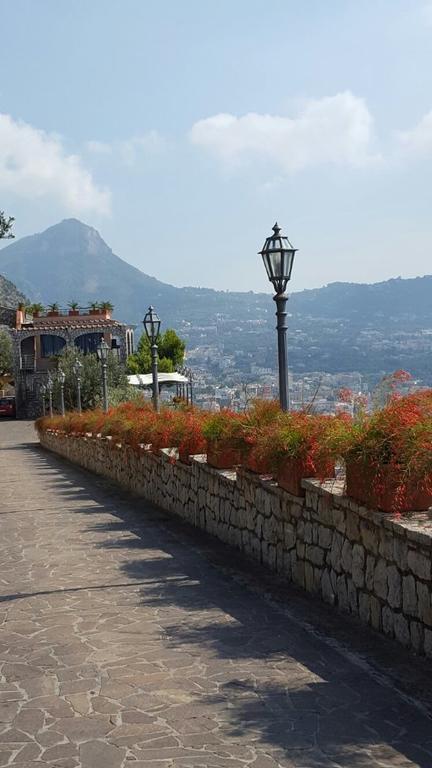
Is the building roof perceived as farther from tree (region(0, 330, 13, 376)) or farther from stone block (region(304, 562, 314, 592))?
stone block (region(304, 562, 314, 592))

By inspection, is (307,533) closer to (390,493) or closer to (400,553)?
(390,493)

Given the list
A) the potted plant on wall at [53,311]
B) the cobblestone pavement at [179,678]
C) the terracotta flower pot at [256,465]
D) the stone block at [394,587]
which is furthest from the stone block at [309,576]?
the potted plant on wall at [53,311]

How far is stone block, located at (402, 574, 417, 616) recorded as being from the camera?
510 cm

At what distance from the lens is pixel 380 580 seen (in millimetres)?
5578

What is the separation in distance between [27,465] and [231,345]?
71.0 ft

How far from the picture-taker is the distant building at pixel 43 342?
65.3m

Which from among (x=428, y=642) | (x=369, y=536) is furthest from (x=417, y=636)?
(x=369, y=536)

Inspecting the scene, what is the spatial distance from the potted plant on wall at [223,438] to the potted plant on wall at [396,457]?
290cm

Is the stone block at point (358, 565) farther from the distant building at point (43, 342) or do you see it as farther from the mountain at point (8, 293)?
the mountain at point (8, 293)

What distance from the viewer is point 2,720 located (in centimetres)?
436

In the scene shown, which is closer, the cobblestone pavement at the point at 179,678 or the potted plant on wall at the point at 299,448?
the cobblestone pavement at the point at 179,678

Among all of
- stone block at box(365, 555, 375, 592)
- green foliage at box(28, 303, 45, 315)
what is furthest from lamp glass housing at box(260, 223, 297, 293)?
green foliage at box(28, 303, 45, 315)

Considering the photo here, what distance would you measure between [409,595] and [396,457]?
2.88ft

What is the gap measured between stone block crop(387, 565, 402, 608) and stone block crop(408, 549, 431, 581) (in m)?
0.21
